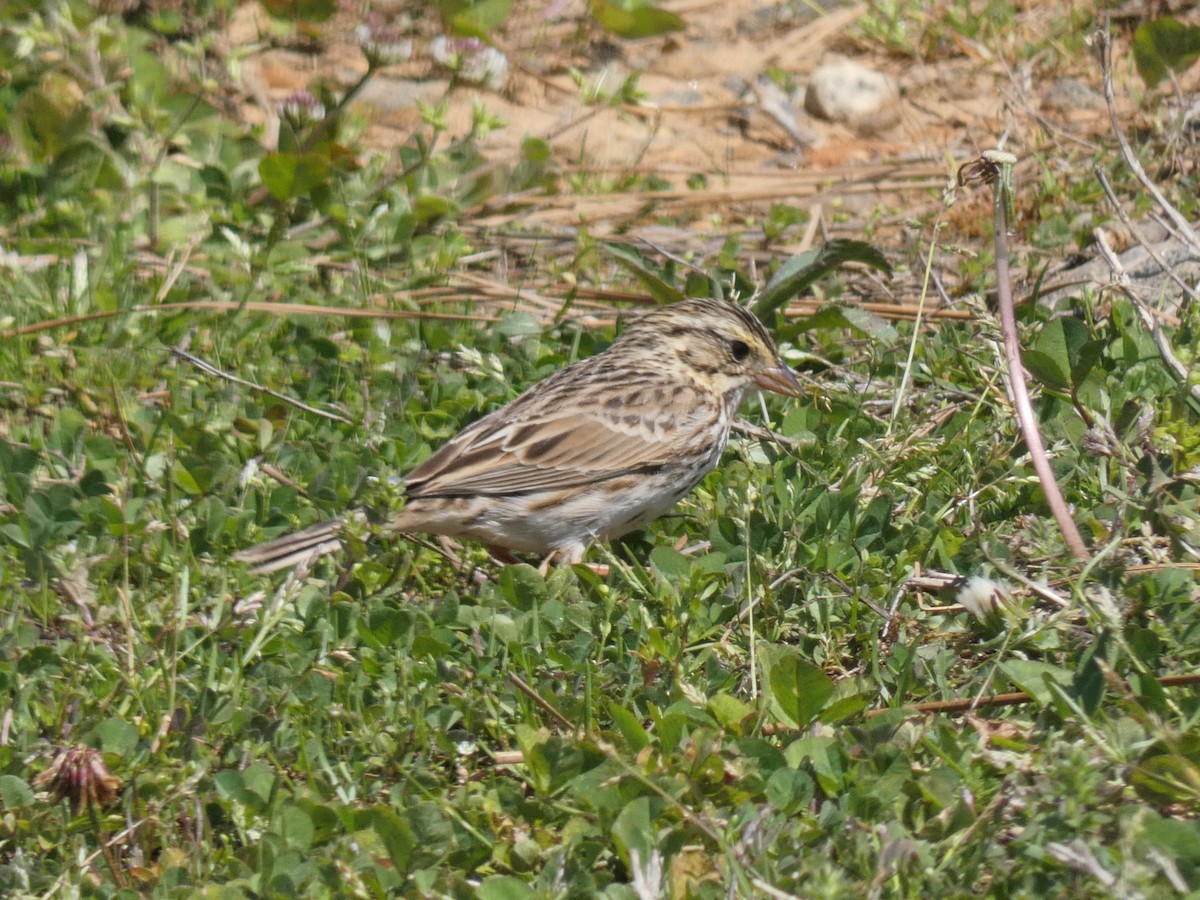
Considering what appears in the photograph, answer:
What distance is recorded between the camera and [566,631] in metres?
4.68

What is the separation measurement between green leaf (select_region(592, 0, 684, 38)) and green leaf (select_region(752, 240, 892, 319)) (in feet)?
9.80

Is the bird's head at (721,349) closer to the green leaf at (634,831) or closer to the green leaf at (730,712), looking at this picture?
the green leaf at (730,712)

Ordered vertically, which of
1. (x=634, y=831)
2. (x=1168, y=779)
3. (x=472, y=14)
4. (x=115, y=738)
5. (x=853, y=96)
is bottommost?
(x=853, y=96)

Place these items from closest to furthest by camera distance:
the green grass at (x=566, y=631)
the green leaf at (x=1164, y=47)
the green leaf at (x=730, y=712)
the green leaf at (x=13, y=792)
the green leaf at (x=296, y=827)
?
the green grass at (x=566, y=631), the green leaf at (x=296, y=827), the green leaf at (x=13, y=792), the green leaf at (x=730, y=712), the green leaf at (x=1164, y=47)

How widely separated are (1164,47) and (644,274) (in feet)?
8.93

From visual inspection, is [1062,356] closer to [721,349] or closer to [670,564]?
[670,564]

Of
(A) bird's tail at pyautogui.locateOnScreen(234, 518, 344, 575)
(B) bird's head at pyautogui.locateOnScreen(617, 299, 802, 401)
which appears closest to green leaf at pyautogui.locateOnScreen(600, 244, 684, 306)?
(B) bird's head at pyautogui.locateOnScreen(617, 299, 802, 401)

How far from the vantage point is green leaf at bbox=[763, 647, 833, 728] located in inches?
152

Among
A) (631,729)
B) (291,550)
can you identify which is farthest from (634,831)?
(291,550)

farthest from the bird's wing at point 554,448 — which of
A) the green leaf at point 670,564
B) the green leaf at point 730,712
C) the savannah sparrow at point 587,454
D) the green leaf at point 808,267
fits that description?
the green leaf at point 730,712

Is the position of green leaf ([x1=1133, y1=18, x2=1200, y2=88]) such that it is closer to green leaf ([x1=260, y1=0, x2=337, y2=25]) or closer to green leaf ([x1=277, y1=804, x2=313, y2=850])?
green leaf ([x1=260, y1=0, x2=337, y2=25])

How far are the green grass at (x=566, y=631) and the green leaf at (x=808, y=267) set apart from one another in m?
0.17

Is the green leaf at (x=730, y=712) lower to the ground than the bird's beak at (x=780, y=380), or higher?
higher

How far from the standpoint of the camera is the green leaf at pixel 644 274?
679 centimetres
